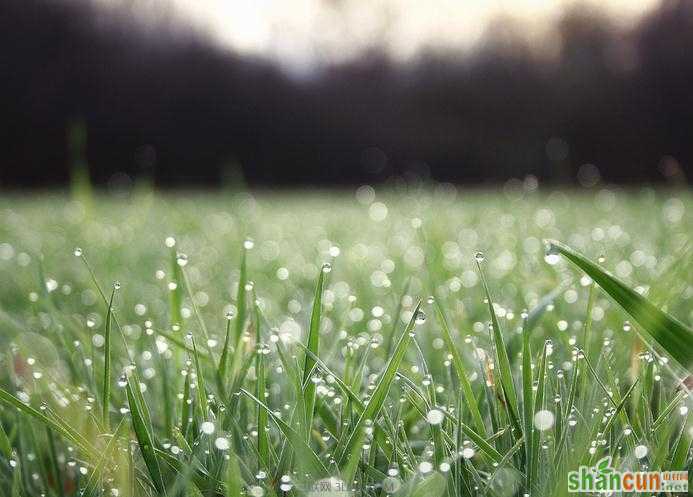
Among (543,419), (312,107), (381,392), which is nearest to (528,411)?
(543,419)

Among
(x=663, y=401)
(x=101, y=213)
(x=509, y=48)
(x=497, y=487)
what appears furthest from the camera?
(x=509, y=48)

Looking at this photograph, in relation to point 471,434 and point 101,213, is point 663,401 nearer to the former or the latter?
point 471,434

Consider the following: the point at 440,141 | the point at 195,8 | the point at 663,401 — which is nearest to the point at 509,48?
the point at 440,141

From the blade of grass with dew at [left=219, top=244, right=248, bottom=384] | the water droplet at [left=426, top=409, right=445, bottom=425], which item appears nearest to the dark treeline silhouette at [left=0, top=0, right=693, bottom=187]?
the blade of grass with dew at [left=219, top=244, right=248, bottom=384]

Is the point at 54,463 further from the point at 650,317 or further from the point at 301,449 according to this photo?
the point at 650,317

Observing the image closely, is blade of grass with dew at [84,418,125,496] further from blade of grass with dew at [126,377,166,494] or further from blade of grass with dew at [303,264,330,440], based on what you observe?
blade of grass with dew at [303,264,330,440]

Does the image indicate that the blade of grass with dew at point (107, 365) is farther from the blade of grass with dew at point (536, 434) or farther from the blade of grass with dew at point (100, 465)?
the blade of grass with dew at point (536, 434)

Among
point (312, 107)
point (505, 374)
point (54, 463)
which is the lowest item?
point (54, 463)
